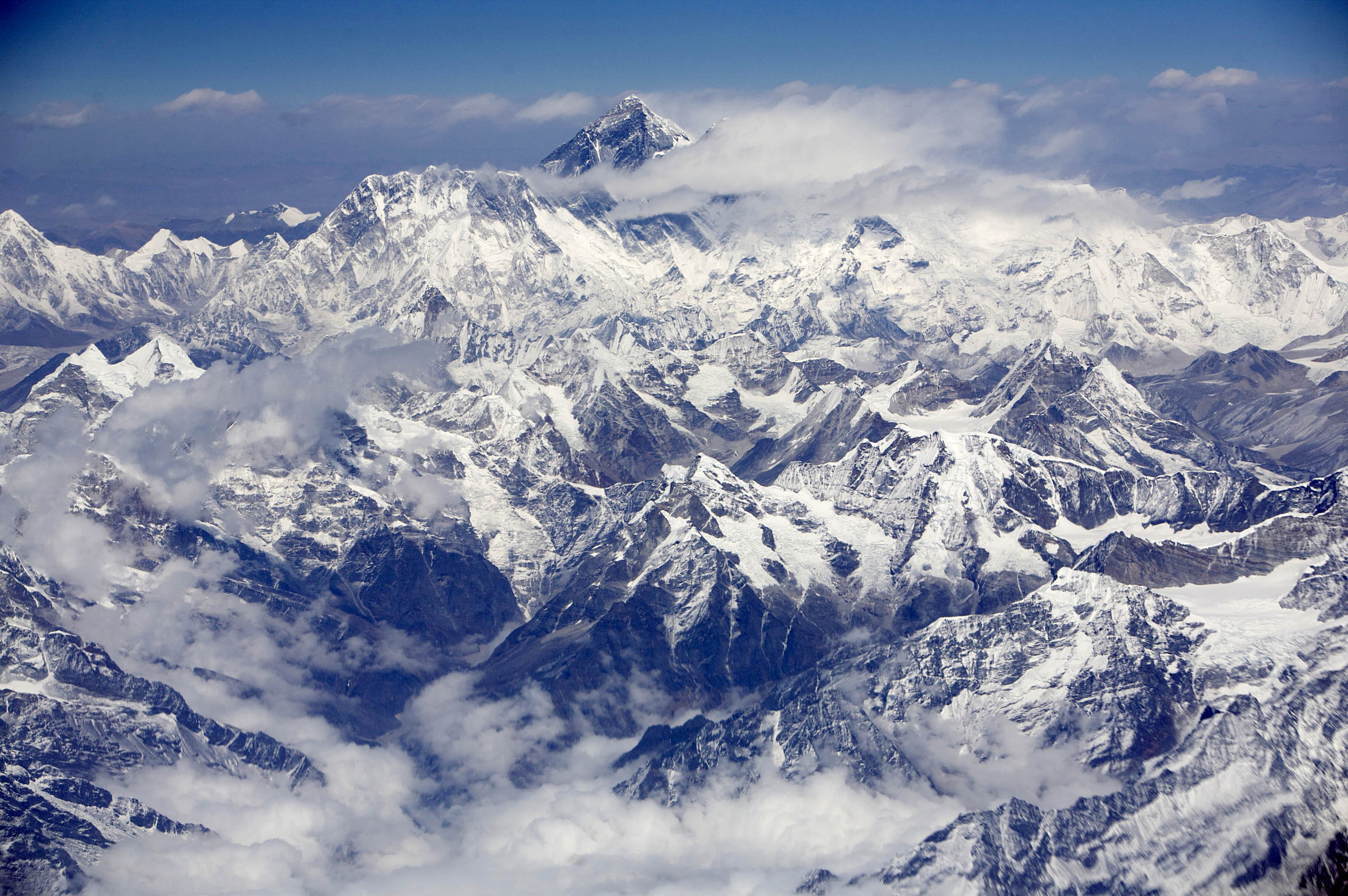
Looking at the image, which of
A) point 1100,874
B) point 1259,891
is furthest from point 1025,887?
point 1259,891

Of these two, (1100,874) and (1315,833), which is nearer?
(1315,833)

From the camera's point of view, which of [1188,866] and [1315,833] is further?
Result: [1188,866]

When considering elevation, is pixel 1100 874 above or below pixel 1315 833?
below

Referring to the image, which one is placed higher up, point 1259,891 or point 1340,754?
point 1340,754

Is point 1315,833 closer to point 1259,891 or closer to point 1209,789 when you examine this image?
point 1259,891

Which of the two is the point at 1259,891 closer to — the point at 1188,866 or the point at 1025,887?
the point at 1188,866

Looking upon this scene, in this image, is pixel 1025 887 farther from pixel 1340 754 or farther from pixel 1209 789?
pixel 1340 754

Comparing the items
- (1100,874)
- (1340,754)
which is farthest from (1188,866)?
(1340,754)
